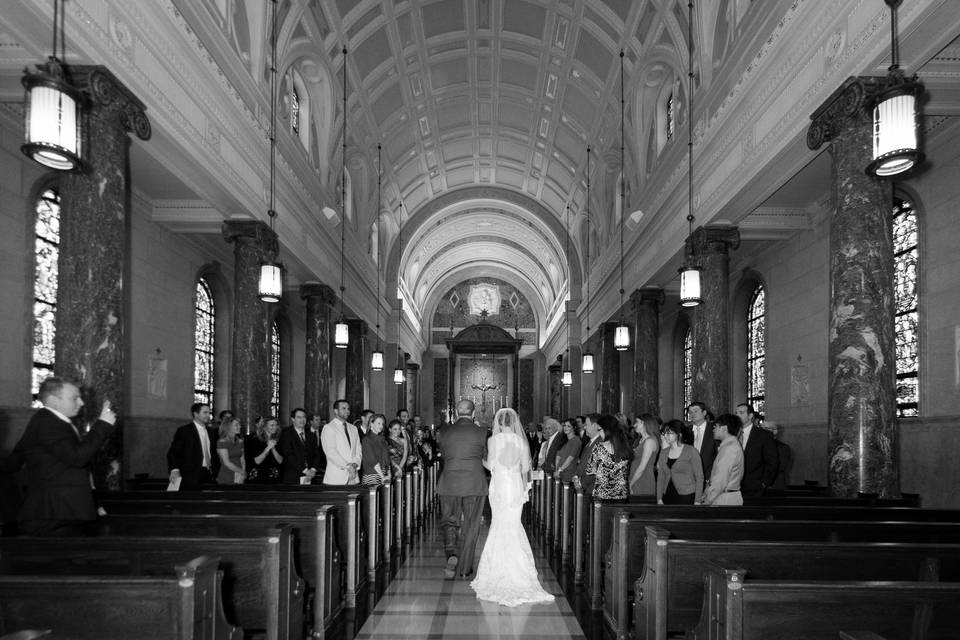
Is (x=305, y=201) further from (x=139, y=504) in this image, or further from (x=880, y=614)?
(x=880, y=614)

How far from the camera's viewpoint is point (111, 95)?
7.78 m

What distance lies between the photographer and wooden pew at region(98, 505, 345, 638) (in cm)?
581

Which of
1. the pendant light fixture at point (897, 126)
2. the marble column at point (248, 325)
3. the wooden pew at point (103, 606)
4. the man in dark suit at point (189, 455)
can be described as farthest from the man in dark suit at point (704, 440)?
the marble column at point (248, 325)

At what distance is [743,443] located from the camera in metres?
9.28

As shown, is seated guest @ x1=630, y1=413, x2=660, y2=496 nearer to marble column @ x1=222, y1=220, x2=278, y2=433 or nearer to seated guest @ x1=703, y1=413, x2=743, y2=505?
seated guest @ x1=703, y1=413, x2=743, y2=505

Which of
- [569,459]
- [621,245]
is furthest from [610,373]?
[569,459]

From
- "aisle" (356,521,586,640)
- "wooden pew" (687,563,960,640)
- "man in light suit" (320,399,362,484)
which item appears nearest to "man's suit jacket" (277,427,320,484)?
"man in light suit" (320,399,362,484)

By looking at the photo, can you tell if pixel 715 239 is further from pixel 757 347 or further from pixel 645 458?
pixel 645 458

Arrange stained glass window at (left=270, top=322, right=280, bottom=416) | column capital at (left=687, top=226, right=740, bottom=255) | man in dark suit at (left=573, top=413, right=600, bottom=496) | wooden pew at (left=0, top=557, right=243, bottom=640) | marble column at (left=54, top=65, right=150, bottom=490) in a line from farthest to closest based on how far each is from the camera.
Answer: stained glass window at (left=270, top=322, right=280, bottom=416)
column capital at (left=687, top=226, right=740, bottom=255)
man in dark suit at (left=573, top=413, right=600, bottom=496)
marble column at (left=54, top=65, right=150, bottom=490)
wooden pew at (left=0, top=557, right=243, bottom=640)

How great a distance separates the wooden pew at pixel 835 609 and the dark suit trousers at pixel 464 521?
4.76m

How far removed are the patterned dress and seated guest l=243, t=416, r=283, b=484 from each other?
527cm

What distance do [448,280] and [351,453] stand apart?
3323 centimetres

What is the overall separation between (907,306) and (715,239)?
2.95 m

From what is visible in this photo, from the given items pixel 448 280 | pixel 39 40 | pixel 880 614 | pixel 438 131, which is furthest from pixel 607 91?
pixel 448 280
